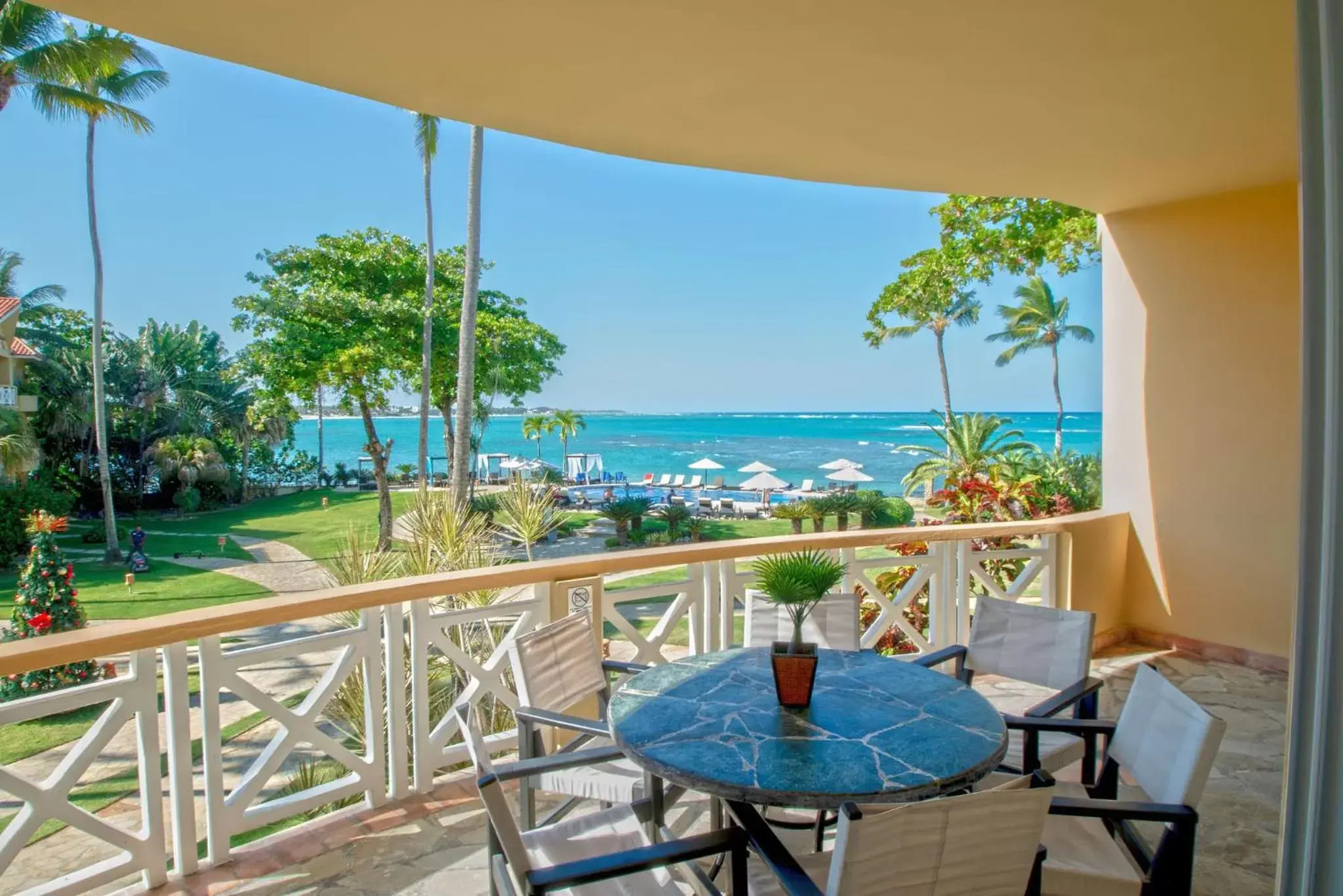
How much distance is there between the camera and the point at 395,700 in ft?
9.46

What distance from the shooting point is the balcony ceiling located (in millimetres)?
2270

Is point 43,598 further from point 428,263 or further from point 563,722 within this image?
point 428,263

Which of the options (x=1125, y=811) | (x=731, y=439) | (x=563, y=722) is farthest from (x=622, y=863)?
(x=731, y=439)

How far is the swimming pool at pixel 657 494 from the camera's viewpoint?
25.7 meters

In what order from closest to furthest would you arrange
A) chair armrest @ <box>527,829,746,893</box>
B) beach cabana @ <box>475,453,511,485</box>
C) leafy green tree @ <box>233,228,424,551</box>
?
chair armrest @ <box>527,829,746,893</box> → leafy green tree @ <box>233,228,424,551</box> → beach cabana @ <box>475,453,511,485</box>

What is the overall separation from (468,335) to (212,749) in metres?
11.0

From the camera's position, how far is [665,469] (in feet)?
145

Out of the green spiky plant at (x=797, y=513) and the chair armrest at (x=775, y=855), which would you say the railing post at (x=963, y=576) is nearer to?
the chair armrest at (x=775, y=855)

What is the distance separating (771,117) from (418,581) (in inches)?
89.6

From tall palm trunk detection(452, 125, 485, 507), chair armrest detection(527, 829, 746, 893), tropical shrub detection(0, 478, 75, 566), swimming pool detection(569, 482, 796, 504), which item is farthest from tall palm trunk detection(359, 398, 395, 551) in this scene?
chair armrest detection(527, 829, 746, 893)

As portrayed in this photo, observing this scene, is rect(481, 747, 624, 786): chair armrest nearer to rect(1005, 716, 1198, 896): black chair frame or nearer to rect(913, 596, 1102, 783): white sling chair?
rect(1005, 716, 1198, 896): black chair frame

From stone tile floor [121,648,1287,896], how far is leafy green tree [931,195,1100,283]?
454 centimetres

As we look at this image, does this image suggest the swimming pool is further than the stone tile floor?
Yes

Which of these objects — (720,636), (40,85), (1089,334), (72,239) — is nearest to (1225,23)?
(720,636)
